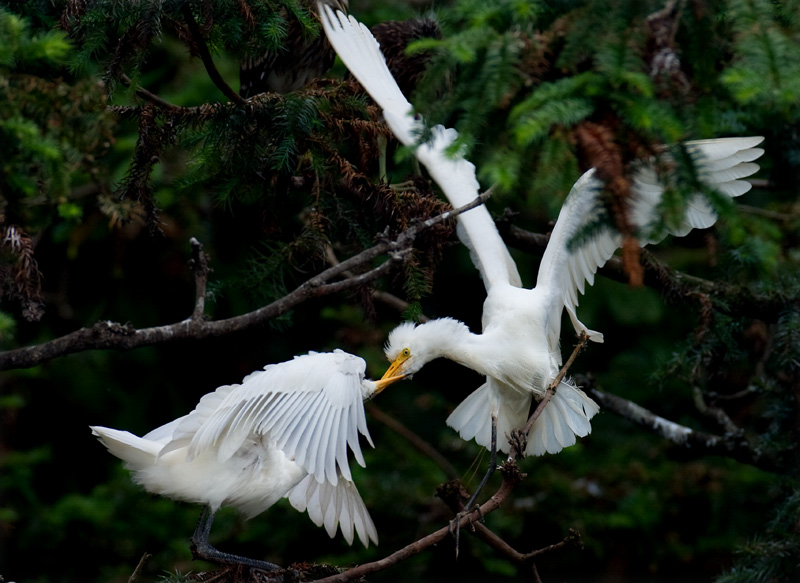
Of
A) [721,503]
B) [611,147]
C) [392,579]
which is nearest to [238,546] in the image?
[392,579]

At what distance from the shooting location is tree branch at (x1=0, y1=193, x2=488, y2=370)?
7.58 feet

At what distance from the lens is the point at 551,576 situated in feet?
16.8

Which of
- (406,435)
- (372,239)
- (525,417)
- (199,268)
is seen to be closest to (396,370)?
(372,239)

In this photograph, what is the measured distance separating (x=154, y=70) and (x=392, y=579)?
3.22m

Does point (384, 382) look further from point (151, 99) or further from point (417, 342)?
point (151, 99)

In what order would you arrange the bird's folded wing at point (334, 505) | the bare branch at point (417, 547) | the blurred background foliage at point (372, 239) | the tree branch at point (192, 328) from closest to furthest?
1. the blurred background foliage at point (372, 239)
2. the bare branch at point (417, 547)
3. the tree branch at point (192, 328)
4. the bird's folded wing at point (334, 505)

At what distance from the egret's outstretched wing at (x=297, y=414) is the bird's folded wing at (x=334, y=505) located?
539mm


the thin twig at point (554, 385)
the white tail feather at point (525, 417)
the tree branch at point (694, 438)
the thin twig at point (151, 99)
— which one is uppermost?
the thin twig at point (151, 99)

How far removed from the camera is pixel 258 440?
9.00 feet

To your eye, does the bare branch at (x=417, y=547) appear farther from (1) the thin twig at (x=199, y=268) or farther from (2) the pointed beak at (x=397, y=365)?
(1) the thin twig at (x=199, y=268)

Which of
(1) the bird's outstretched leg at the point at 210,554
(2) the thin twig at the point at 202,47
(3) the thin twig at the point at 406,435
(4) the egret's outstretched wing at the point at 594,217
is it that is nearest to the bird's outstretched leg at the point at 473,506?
(4) the egret's outstretched wing at the point at 594,217

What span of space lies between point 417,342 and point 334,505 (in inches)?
25.6

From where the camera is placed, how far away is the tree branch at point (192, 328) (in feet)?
7.58

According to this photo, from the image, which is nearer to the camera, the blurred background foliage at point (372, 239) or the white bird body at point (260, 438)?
the blurred background foliage at point (372, 239)
